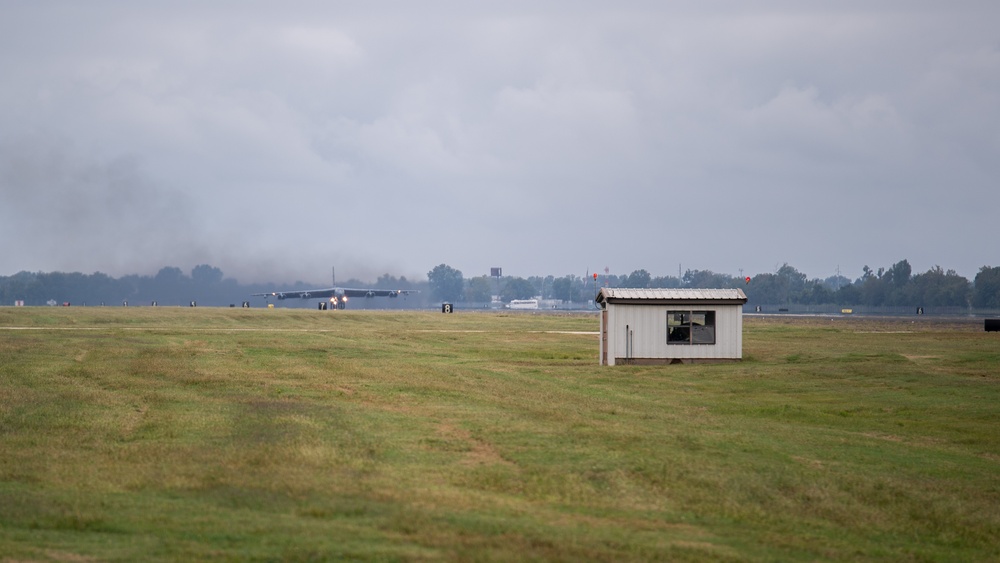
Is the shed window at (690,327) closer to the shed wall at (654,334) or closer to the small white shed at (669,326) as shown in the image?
the small white shed at (669,326)

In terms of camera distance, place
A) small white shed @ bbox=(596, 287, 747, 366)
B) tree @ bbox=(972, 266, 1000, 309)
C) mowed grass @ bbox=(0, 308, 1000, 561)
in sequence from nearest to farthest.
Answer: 1. mowed grass @ bbox=(0, 308, 1000, 561)
2. small white shed @ bbox=(596, 287, 747, 366)
3. tree @ bbox=(972, 266, 1000, 309)

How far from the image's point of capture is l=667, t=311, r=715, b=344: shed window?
35656 mm

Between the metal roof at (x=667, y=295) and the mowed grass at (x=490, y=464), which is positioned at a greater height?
the metal roof at (x=667, y=295)

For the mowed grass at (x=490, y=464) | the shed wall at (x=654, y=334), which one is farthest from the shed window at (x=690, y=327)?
the mowed grass at (x=490, y=464)

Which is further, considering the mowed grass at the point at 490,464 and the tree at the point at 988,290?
the tree at the point at 988,290

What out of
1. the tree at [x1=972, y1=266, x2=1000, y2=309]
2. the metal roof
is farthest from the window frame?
the tree at [x1=972, y1=266, x2=1000, y2=309]

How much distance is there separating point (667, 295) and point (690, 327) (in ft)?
4.85

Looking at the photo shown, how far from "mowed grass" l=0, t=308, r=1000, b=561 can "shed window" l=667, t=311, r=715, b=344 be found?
498 centimetres

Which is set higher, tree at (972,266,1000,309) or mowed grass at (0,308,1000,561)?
tree at (972,266,1000,309)

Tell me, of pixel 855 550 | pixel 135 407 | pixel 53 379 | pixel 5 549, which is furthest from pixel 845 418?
pixel 53 379

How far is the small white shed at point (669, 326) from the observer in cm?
3519

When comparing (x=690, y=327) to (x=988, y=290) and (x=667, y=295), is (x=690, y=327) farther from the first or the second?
(x=988, y=290)

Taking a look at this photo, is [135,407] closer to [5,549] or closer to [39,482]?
[39,482]

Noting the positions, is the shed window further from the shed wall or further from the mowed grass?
the mowed grass
